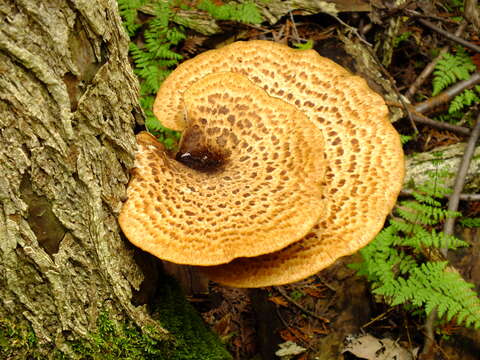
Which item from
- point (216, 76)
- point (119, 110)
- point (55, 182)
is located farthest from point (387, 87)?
point (55, 182)

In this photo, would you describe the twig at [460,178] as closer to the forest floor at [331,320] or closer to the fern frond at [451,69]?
the forest floor at [331,320]

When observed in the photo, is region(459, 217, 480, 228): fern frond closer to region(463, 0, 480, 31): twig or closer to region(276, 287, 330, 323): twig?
region(276, 287, 330, 323): twig

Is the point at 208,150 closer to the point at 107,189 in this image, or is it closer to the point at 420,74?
the point at 107,189

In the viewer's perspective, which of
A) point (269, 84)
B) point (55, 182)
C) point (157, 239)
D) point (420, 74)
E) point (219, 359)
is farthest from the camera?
point (420, 74)

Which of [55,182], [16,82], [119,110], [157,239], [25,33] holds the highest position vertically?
[25,33]

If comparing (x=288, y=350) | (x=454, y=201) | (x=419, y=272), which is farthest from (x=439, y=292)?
(x=288, y=350)

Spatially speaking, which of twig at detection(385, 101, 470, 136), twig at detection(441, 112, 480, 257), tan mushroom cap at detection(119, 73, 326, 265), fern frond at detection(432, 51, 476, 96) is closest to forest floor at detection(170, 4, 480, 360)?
twig at detection(441, 112, 480, 257)
